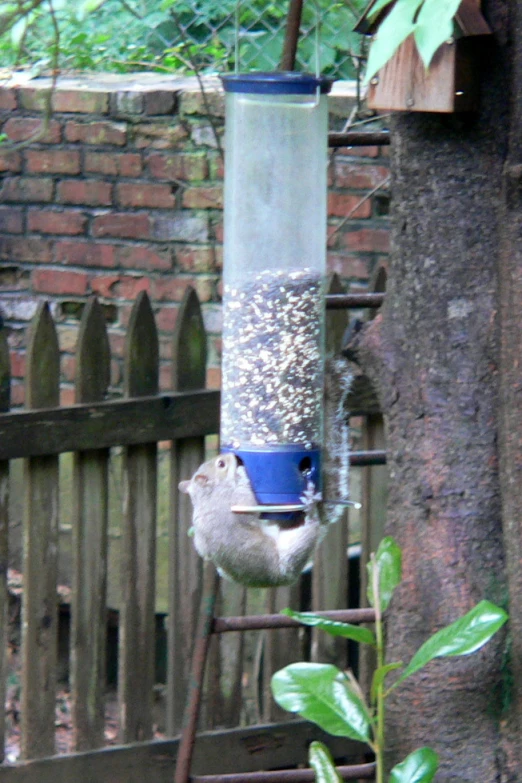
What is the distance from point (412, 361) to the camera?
1683 mm

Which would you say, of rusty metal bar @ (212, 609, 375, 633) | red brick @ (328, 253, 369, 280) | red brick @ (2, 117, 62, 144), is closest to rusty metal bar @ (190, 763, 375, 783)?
rusty metal bar @ (212, 609, 375, 633)

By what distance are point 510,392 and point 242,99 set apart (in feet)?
→ 2.16

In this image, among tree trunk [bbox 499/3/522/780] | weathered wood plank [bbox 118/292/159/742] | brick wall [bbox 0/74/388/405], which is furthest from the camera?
brick wall [bbox 0/74/388/405]

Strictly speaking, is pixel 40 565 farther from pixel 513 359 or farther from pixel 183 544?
pixel 513 359

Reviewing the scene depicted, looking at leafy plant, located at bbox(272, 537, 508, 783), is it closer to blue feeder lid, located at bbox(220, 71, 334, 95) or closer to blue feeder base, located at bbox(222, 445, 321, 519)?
blue feeder base, located at bbox(222, 445, 321, 519)

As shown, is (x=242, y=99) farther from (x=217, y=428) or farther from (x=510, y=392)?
(x=217, y=428)

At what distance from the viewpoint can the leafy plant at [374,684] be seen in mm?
1465

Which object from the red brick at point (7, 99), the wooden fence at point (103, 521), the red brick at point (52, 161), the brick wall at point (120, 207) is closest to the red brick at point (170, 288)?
the brick wall at point (120, 207)

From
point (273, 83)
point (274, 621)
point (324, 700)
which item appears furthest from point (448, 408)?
point (274, 621)

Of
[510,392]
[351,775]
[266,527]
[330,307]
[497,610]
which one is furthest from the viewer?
[351,775]

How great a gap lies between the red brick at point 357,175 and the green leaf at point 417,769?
228cm

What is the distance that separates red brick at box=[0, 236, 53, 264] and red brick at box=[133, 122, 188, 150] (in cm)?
47

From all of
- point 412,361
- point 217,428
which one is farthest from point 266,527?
point 217,428

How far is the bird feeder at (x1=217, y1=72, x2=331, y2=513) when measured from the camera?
1852 millimetres
